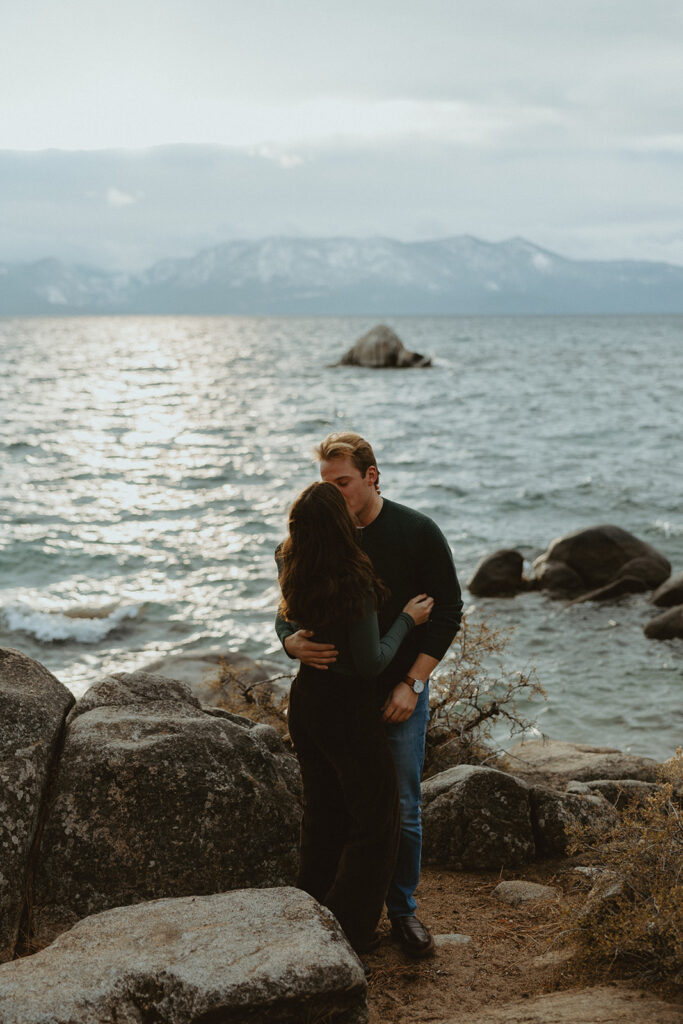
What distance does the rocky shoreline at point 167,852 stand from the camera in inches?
144

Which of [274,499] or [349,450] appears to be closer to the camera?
[349,450]

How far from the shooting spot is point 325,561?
13.6ft

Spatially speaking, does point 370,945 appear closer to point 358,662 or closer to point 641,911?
point 641,911

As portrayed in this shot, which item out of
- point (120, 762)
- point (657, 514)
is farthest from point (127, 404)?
point (120, 762)

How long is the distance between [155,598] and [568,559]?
8.07 metres

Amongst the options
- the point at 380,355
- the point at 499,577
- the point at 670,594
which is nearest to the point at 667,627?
the point at 670,594

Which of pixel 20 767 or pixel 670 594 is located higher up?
pixel 20 767

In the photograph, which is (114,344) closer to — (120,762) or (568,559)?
(568,559)

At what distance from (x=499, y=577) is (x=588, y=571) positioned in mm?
1863

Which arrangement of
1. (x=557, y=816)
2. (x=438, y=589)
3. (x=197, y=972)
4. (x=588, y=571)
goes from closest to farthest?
1. (x=197, y=972)
2. (x=438, y=589)
3. (x=557, y=816)
4. (x=588, y=571)

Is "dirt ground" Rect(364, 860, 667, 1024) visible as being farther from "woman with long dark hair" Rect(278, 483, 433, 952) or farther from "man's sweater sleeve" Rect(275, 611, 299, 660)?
"man's sweater sleeve" Rect(275, 611, 299, 660)

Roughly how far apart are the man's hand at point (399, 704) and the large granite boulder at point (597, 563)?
12.9 metres

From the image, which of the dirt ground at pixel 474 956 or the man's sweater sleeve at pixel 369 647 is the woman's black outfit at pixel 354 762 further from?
the dirt ground at pixel 474 956

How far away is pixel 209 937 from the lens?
396 cm
